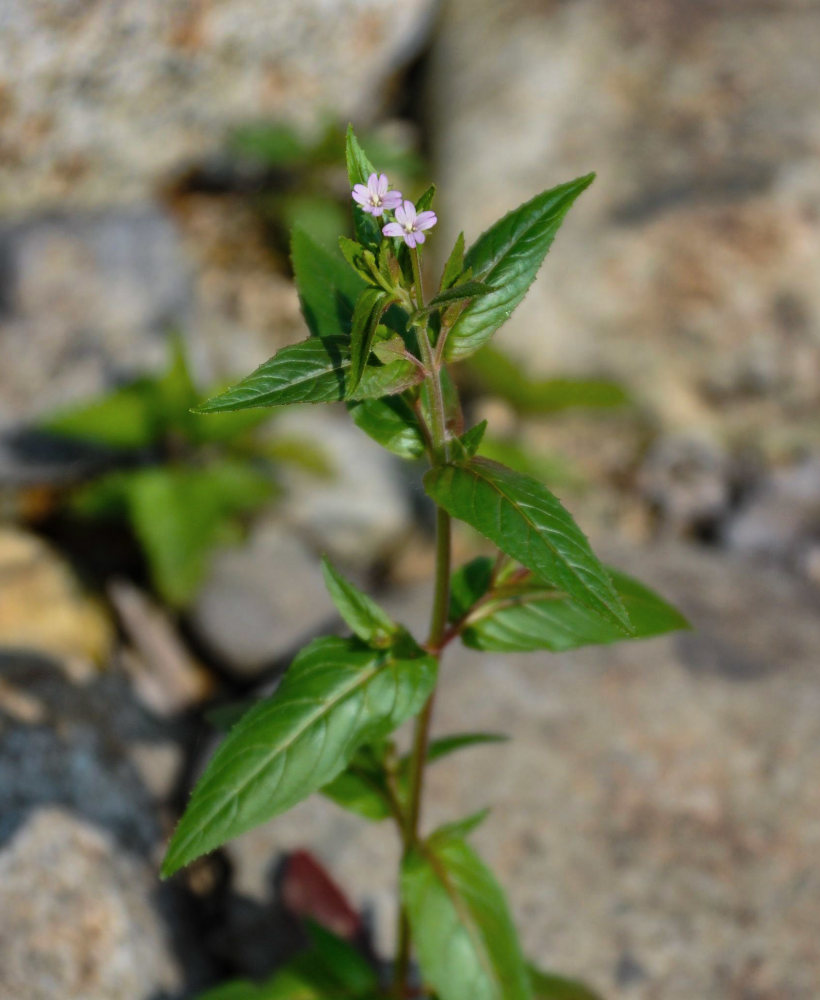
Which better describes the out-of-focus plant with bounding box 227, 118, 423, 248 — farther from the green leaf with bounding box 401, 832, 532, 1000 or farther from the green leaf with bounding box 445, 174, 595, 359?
the green leaf with bounding box 401, 832, 532, 1000

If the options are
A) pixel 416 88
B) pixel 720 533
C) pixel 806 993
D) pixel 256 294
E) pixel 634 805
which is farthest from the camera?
pixel 416 88

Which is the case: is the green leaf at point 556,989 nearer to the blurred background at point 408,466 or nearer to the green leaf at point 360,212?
the blurred background at point 408,466

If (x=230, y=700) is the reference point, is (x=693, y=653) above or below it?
below

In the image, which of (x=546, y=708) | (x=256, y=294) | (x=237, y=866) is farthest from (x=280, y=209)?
(x=237, y=866)

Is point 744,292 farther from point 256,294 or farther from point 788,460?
point 256,294

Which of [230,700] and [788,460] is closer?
[230,700]

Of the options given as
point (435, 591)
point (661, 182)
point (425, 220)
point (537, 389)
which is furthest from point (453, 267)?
point (661, 182)

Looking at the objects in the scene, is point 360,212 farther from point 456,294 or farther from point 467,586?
point 467,586
